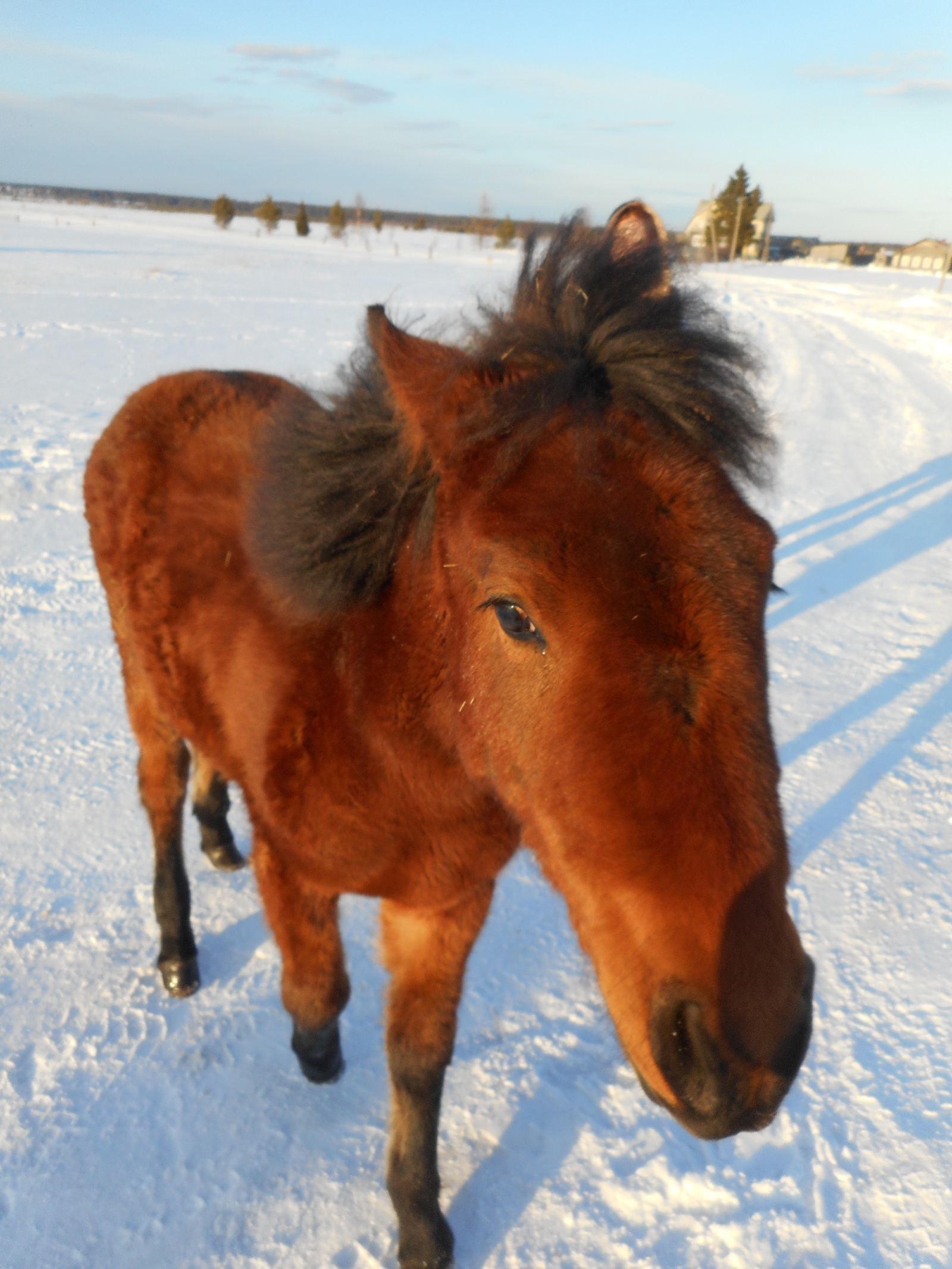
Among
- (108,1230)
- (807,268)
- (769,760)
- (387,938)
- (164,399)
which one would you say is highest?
(807,268)

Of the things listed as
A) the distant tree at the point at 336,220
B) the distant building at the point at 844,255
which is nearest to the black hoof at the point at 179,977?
the distant tree at the point at 336,220

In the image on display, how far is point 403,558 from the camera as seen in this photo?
1.83 m

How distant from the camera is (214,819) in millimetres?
3471

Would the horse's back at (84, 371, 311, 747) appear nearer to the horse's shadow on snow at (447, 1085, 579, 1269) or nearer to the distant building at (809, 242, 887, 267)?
the horse's shadow on snow at (447, 1085, 579, 1269)

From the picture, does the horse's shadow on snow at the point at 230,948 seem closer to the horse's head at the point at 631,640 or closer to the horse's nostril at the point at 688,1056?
the horse's head at the point at 631,640

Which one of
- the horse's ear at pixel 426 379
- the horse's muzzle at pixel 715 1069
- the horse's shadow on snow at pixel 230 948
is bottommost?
the horse's shadow on snow at pixel 230 948

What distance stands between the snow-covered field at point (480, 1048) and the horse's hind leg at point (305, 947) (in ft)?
1.35

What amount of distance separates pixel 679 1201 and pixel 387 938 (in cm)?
108

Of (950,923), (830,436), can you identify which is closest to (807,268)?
(830,436)

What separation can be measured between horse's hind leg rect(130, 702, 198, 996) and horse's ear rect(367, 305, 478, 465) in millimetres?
1913

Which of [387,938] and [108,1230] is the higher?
[387,938]

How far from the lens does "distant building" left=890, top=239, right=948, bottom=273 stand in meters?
70.2

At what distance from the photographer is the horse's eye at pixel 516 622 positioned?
1.37 m

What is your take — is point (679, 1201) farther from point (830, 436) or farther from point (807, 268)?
point (807, 268)
